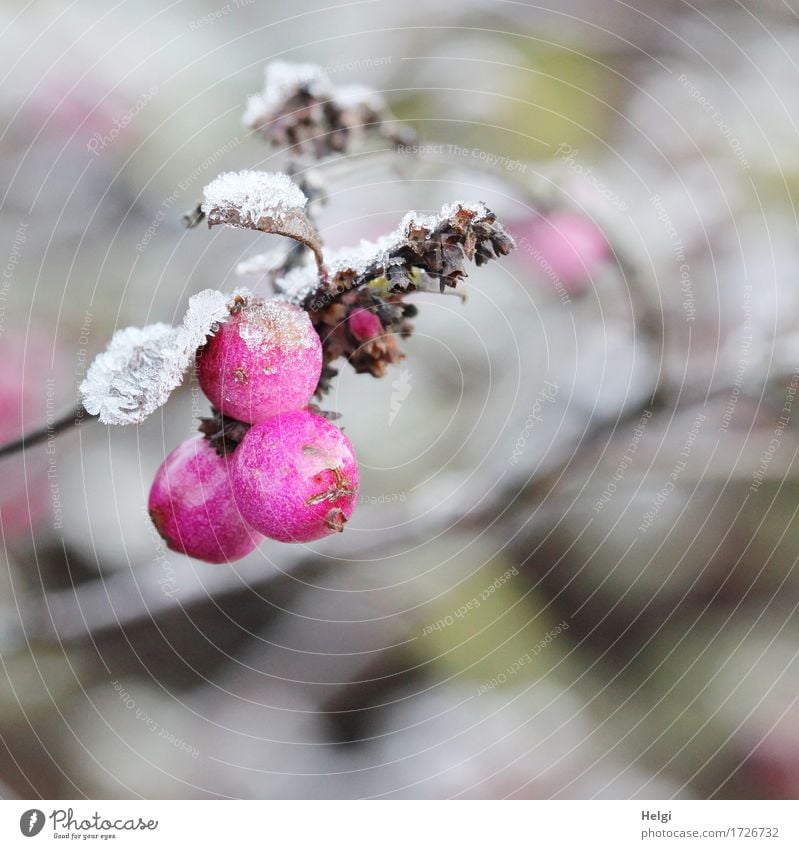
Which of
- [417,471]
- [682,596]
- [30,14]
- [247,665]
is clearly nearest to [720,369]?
[682,596]

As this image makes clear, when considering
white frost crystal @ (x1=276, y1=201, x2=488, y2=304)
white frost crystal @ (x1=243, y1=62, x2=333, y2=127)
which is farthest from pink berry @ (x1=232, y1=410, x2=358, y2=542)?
white frost crystal @ (x1=243, y1=62, x2=333, y2=127)

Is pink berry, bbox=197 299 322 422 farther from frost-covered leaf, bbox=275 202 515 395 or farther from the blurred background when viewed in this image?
the blurred background

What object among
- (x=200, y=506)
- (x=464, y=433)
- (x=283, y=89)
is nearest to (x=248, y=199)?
(x=200, y=506)

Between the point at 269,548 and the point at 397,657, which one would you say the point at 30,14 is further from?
the point at 397,657

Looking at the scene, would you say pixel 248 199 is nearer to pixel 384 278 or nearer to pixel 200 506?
pixel 384 278
